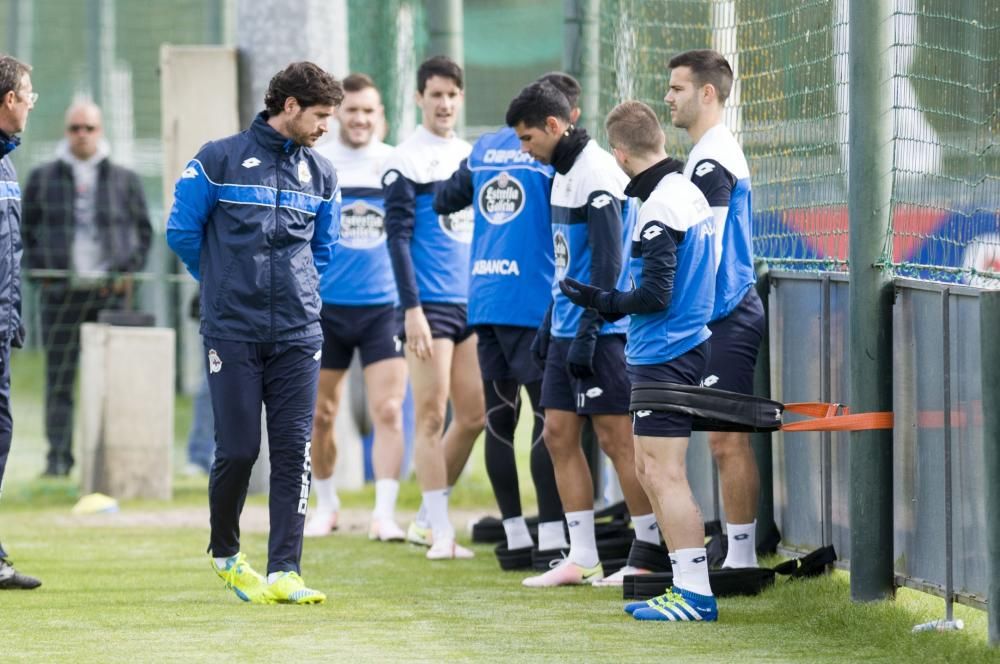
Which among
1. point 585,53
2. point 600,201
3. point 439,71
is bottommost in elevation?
point 600,201

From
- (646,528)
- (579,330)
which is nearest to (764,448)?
(646,528)

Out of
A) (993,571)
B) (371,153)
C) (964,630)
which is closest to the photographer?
(993,571)

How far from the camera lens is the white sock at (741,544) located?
7227 mm

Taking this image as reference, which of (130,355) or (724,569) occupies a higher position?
(130,355)

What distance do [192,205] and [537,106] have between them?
1.46m

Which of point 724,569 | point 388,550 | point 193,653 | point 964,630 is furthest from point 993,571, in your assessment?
point 388,550

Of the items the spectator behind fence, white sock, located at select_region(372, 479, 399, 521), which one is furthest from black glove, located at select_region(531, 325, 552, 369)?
the spectator behind fence

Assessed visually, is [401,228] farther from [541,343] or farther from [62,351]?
[62,351]

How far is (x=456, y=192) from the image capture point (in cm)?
818

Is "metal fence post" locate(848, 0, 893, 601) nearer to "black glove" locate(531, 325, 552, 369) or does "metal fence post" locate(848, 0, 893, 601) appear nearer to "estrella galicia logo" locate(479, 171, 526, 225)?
"black glove" locate(531, 325, 552, 369)

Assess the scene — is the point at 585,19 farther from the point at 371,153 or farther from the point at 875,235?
the point at 875,235

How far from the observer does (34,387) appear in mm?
20031

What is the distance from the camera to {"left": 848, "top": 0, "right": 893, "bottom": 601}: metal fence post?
648 cm

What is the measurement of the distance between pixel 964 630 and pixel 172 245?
3.19 metres
